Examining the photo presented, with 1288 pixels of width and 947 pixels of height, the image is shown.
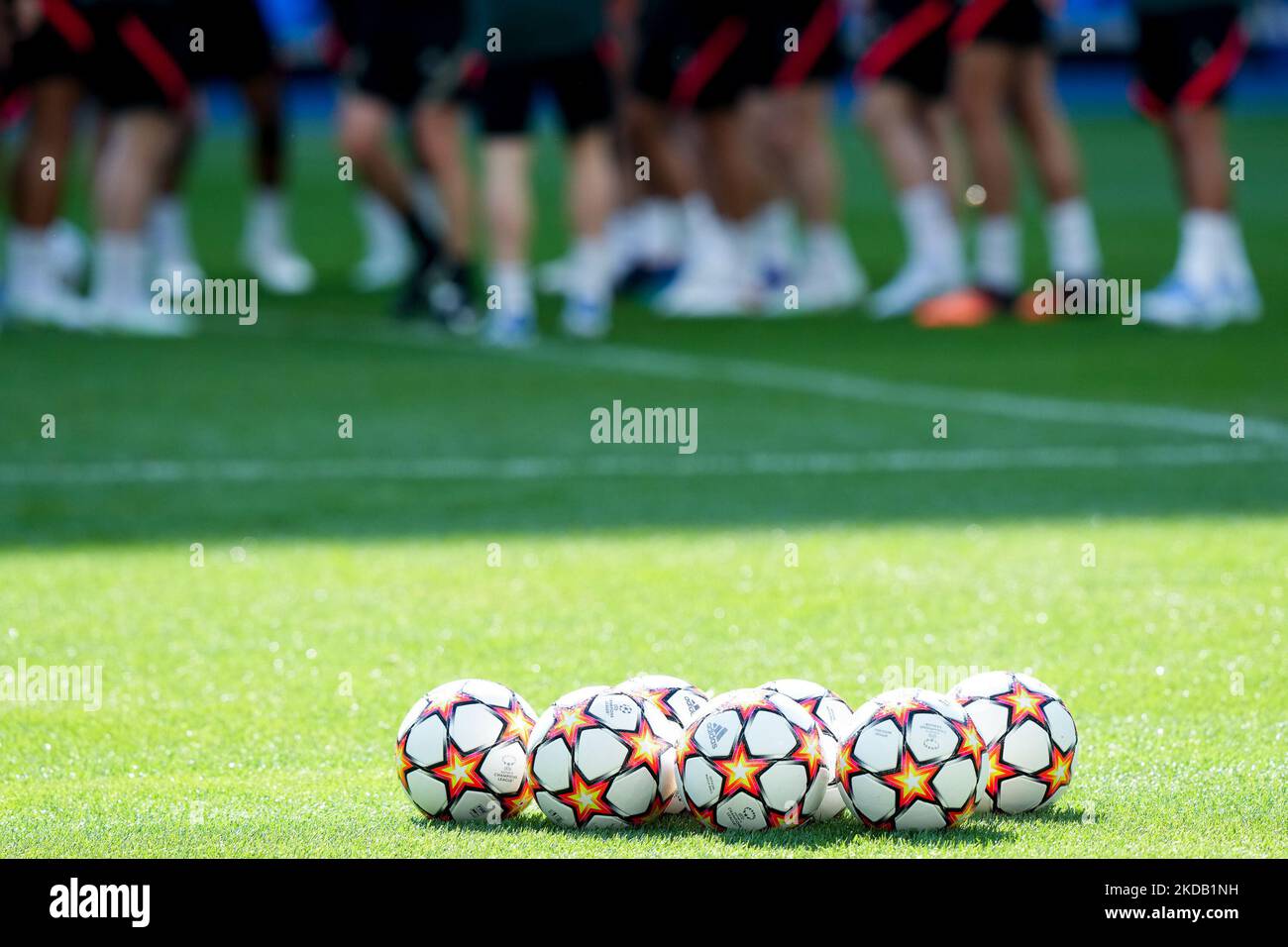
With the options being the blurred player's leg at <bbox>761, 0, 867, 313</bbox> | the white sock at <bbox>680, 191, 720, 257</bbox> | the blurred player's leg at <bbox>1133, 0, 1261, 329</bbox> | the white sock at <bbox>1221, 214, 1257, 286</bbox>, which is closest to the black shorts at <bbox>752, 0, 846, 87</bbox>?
the blurred player's leg at <bbox>761, 0, 867, 313</bbox>

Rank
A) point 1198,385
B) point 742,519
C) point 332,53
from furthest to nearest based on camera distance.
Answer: point 332,53, point 1198,385, point 742,519

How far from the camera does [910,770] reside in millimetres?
3295

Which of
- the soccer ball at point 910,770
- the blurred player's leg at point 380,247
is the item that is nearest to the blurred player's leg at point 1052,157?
the blurred player's leg at point 380,247

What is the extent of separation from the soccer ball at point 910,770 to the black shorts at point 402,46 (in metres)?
7.56

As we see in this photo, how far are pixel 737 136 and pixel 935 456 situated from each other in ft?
15.9

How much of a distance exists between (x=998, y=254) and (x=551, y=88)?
2366 millimetres

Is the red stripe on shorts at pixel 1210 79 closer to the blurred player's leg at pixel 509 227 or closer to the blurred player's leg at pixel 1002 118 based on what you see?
the blurred player's leg at pixel 1002 118

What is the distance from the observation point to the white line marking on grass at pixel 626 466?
6.98 meters

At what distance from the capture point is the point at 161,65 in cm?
1045

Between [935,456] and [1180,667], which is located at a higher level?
[935,456]

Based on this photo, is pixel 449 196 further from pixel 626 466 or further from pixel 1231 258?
pixel 626 466

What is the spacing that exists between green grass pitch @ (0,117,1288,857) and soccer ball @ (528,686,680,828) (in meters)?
0.06
